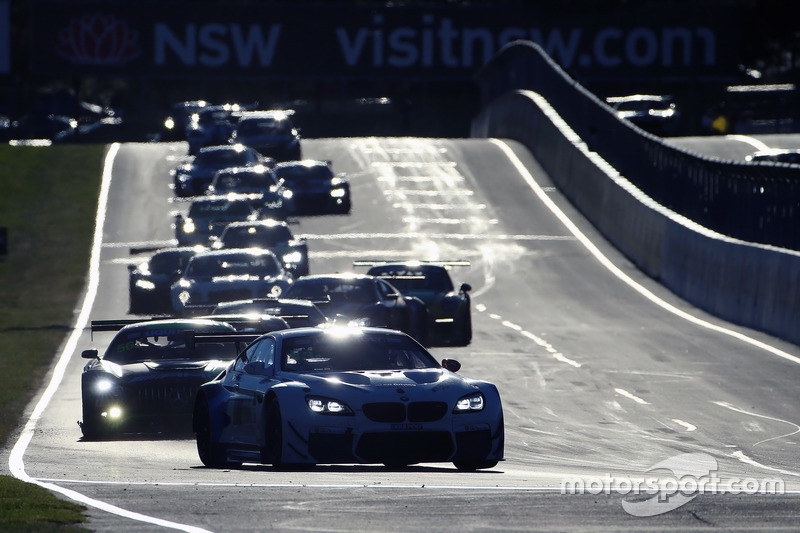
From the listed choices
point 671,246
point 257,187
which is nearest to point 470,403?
point 671,246

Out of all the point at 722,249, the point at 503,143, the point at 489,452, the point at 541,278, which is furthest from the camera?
the point at 503,143

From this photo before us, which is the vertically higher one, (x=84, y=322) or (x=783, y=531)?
(x=783, y=531)

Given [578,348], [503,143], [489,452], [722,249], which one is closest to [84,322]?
[578,348]

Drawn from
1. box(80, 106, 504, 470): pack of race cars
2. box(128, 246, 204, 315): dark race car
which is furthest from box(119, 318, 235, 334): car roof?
box(128, 246, 204, 315): dark race car

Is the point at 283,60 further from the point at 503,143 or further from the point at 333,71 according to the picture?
the point at 503,143

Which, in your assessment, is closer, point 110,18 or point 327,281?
point 327,281

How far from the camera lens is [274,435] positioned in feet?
38.9

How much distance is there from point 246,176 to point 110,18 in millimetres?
32114

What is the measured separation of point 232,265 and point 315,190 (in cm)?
1866

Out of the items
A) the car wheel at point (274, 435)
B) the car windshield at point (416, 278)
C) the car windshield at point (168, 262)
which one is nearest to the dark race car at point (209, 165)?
the car windshield at point (168, 262)

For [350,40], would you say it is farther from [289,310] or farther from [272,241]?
[289,310]

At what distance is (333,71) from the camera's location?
234ft

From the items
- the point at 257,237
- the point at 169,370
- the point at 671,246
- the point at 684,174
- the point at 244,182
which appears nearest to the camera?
the point at 169,370

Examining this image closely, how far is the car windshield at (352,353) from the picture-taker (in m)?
12.3
